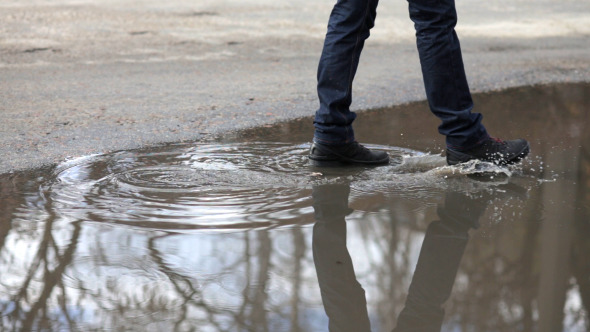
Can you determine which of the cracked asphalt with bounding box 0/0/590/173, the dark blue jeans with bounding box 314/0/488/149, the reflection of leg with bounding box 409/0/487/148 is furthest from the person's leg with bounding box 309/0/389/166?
the cracked asphalt with bounding box 0/0/590/173

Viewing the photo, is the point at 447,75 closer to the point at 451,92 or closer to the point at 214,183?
the point at 451,92

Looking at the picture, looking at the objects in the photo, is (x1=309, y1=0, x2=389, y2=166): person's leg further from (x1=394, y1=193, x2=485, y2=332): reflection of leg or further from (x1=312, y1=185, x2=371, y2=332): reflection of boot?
(x1=394, y1=193, x2=485, y2=332): reflection of leg

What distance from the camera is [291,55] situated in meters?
6.84

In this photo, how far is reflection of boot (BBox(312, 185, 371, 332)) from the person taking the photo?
1.78m

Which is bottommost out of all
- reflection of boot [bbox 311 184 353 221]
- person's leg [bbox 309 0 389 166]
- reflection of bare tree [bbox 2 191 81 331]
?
reflection of bare tree [bbox 2 191 81 331]

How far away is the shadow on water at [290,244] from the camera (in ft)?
5.86

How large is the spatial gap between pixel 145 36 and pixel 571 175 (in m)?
5.23

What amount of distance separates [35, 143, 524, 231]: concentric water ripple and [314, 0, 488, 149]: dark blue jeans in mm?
177

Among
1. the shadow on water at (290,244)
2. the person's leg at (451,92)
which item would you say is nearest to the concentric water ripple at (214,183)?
the shadow on water at (290,244)

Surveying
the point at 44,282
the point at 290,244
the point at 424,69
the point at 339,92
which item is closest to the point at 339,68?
the point at 339,92

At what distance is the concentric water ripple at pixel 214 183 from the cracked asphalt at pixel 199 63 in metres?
0.35

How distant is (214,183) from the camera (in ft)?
9.41

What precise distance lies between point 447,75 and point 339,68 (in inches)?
18.3

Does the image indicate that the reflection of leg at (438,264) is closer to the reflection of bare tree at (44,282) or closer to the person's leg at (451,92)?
the person's leg at (451,92)
